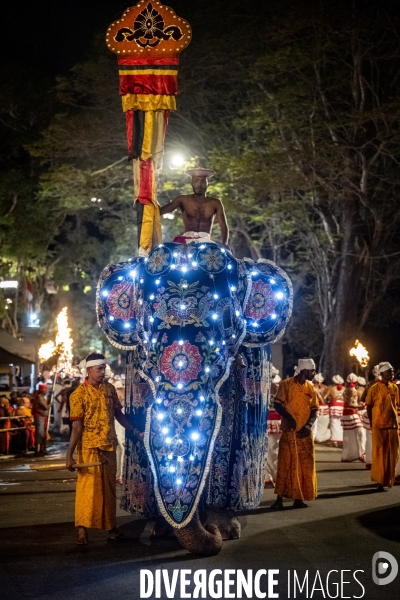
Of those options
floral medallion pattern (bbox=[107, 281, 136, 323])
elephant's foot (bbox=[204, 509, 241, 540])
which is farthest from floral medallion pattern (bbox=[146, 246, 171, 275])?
elephant's foot (bbox=[204, 509, 241, 540])

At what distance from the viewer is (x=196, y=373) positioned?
291 inches

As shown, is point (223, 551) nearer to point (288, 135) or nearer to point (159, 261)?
point (159, 261)

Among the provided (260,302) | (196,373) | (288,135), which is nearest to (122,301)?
(260,302)

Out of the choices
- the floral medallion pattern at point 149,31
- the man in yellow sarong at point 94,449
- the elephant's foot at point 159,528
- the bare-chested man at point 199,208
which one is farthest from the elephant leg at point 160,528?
the floral medallion pattern at point 149,31

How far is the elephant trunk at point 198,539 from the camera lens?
7.23 meters

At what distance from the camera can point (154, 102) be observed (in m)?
9.34

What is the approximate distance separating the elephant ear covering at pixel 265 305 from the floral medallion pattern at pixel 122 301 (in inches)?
41.1

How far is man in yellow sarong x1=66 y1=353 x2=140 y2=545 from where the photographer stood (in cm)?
816

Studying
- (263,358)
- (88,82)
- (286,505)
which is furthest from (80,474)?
(88,82)

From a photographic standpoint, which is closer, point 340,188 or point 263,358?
point 263,358

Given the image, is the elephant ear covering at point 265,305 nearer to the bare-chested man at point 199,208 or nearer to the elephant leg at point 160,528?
the bare-chested man at point 199,208

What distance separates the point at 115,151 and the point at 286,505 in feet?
63.9

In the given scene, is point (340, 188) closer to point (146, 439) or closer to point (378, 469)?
point (378, 469)

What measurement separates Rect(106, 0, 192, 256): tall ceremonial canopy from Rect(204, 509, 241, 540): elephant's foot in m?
2.63
